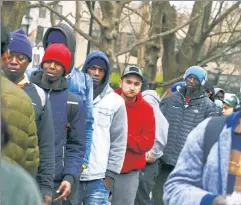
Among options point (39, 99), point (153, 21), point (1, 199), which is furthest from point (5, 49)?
point (153, 21)

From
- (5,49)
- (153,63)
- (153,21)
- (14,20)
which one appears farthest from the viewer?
(153,63)

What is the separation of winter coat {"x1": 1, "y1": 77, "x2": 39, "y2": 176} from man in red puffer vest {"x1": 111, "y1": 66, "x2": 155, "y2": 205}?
2996 millimetres

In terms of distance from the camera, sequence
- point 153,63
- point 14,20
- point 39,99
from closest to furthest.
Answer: point 39,99 → point 14,20 → point 153,63

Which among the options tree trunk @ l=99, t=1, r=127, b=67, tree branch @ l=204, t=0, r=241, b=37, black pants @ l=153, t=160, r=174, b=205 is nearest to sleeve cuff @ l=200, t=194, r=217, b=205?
black pants @ l=153, t=160, r=174, b=205

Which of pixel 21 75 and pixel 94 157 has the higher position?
pixel 21 75

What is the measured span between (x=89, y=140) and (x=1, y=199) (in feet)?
12.8

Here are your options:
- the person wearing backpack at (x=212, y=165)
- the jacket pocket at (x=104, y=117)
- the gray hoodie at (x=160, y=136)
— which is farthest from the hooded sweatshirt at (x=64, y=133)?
the gray hoodie at (x=160, y=136)

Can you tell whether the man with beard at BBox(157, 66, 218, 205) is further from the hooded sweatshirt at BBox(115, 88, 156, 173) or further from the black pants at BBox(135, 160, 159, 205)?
the hooded sweatshirt at BBox(115, 88, 156, 173)

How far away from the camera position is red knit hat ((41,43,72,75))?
613 centimetres

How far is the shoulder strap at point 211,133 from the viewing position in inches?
146

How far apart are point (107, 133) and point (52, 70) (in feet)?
3.81

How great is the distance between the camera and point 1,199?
8.52 feet

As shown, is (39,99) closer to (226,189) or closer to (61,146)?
(61,146)

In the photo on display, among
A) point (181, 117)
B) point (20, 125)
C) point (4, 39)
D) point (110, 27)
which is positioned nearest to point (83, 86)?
point (20, 125)
